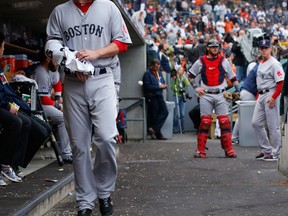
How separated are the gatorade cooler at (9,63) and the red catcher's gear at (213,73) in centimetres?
374

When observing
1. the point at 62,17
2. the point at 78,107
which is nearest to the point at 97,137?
the point at 78,107

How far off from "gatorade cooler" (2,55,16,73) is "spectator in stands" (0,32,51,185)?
7.08 feet

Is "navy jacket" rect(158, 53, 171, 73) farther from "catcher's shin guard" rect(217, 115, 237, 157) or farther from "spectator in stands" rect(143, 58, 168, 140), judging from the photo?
"catcher's shin guard" rect(217, 115, 237, 157)

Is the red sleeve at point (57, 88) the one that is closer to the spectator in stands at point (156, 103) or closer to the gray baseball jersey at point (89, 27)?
the gray baseball jersey at point (89, 27)

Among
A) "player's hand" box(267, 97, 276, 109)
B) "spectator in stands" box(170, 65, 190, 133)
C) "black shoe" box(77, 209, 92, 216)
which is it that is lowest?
"spectator in stands" box(170, 65, 190, 133)

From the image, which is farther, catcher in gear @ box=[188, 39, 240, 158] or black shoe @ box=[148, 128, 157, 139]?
black shoe @ box=[148, 128, 157, 139]

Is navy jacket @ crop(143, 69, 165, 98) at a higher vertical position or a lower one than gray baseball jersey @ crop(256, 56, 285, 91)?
lower

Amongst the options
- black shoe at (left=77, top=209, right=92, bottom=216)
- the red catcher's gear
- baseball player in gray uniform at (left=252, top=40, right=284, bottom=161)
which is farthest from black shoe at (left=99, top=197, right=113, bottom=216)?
the red catcher's gear

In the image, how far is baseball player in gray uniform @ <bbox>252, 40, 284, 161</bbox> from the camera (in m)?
13.5

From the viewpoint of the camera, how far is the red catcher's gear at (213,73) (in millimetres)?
14219

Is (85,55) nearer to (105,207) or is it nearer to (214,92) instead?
(105,207)

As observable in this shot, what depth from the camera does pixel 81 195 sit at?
6.75 meters

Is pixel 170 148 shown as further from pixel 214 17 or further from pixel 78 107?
pixel 214 17

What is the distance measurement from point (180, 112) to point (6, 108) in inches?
602
